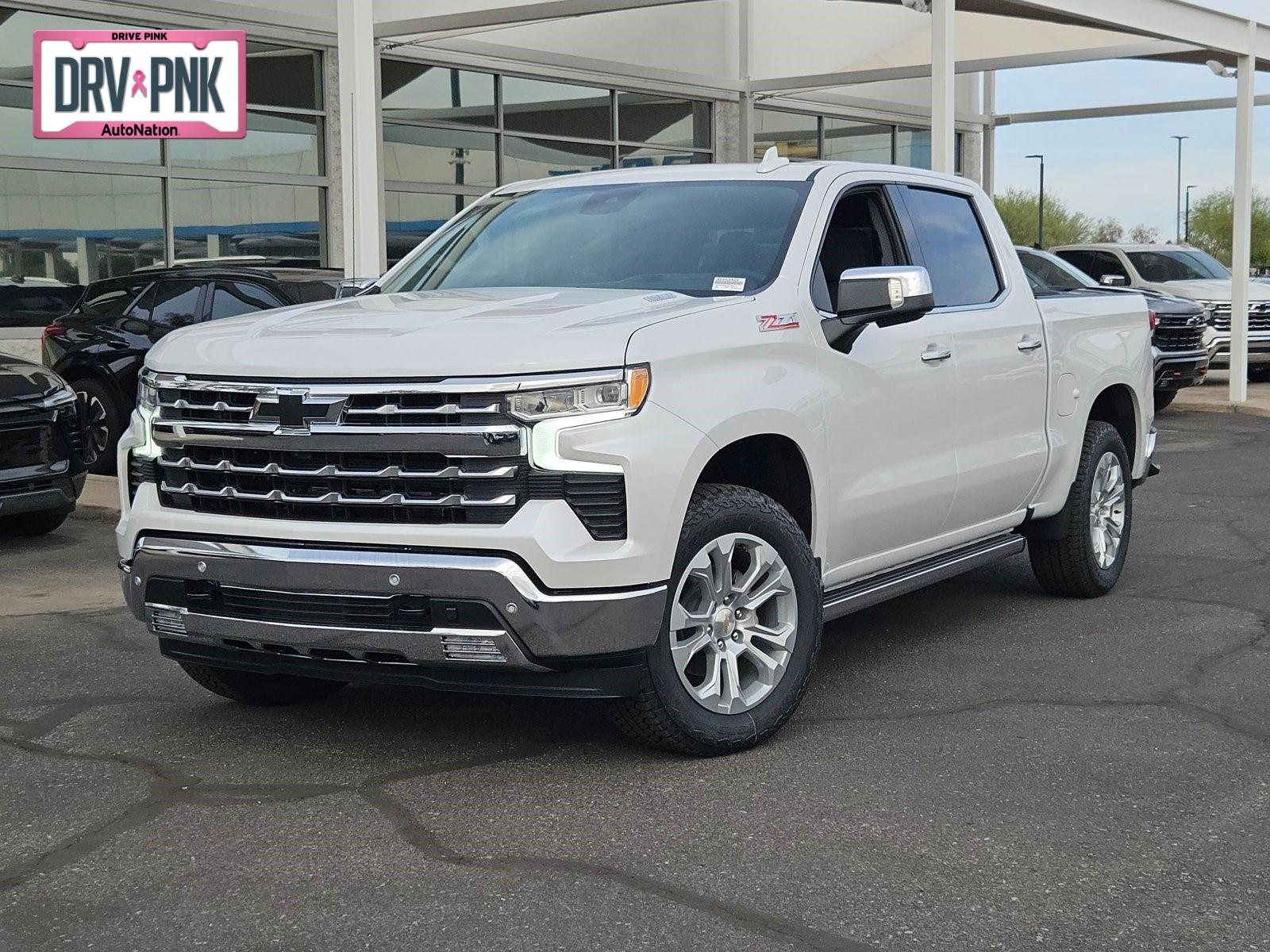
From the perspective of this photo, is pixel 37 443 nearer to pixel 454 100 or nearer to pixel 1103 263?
pixel 454 100

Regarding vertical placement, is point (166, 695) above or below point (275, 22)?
below

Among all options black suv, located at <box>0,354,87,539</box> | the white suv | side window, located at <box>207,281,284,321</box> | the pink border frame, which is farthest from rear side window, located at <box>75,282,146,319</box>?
the white suv

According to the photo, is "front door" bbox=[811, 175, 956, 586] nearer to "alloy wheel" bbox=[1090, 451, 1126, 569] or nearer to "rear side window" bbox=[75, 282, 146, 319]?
"alloy wheel" bbox=[1090, 451, 1126, 569]

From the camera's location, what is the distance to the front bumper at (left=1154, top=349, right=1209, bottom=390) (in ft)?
57.7

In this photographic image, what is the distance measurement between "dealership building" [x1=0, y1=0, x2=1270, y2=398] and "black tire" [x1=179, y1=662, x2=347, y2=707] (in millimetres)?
6583

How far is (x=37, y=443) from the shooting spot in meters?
9.70

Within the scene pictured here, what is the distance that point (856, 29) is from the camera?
24.8 meters

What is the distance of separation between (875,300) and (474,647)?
1.87 m

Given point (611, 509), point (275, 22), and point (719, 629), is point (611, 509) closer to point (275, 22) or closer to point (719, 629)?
point (719, 629)

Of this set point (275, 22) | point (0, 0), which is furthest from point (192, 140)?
point (0, 0)

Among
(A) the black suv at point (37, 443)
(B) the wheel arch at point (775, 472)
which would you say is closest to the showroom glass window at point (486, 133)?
(A) the black suv at point (37, 443)

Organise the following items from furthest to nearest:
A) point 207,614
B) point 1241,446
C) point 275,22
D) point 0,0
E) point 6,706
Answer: point 275,22 < point 0,0 < point 1241,446 < point 6,706 < point 207,614

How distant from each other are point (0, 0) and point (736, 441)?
1320cm

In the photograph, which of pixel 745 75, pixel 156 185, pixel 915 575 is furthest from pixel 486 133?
pixel 915 575
